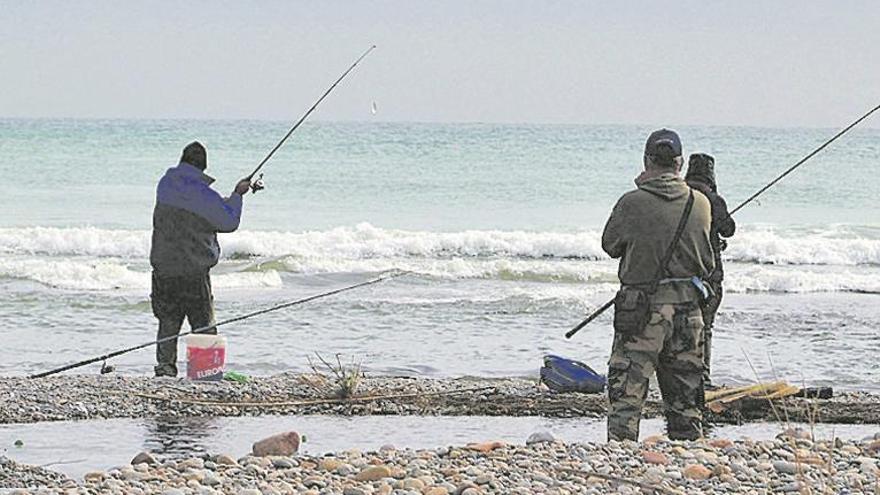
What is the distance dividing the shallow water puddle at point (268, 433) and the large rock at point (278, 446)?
49cm

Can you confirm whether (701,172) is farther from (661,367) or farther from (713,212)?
(661,367)

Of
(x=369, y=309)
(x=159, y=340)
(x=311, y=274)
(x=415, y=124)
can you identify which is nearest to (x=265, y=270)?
(x=311, y=274)

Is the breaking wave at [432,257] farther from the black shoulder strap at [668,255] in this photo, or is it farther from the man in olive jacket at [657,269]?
the black shoulder strap at [668,255]

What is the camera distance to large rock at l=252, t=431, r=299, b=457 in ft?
Answer: 26.2

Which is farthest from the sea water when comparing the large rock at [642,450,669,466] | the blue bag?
the large rock at [642,450,669,466]

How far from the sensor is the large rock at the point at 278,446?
26.2 ft

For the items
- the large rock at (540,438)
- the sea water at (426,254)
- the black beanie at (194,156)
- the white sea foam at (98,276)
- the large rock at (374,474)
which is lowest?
the white sea foam at (98,276)

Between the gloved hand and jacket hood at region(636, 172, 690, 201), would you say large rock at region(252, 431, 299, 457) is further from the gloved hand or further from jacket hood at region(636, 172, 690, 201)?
the gloved hand

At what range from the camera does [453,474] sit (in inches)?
275

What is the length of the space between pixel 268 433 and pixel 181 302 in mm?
1634

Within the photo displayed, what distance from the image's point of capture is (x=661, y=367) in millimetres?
7660

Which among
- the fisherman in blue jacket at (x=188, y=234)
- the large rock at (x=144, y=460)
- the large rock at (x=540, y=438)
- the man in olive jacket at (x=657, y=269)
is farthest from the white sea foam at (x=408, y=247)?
the man in olive jacket at (x=657, y=269)

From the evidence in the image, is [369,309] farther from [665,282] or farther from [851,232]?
[851,232]

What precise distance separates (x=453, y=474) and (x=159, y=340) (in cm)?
404
